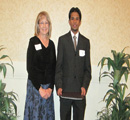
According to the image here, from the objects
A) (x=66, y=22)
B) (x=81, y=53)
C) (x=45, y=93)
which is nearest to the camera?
(x=45, y=93)

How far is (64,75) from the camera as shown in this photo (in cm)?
214

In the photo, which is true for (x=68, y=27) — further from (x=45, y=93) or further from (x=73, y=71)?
(x=45, y=93)

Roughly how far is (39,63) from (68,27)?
95 centimetres

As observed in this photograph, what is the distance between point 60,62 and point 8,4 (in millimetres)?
1432

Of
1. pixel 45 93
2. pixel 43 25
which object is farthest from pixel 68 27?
pixel 45 93

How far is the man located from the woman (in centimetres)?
13

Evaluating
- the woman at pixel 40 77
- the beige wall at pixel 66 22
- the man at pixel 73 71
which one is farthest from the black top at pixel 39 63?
the beige wall at pixel 66 22

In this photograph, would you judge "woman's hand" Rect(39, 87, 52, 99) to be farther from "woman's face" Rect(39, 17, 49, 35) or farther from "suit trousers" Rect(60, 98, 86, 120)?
"woman's face" Rect(39, 17, 49, 35)

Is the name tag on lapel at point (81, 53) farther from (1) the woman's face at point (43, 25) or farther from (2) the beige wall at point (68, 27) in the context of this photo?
(2) the beige wall at point (68, 27)

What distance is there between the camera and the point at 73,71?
83.4 inches

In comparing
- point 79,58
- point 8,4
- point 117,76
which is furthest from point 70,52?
point 8,4

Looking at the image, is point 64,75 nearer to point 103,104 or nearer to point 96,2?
point 103,104

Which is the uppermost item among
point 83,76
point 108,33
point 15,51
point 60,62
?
point 108,33

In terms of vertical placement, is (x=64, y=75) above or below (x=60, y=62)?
below
